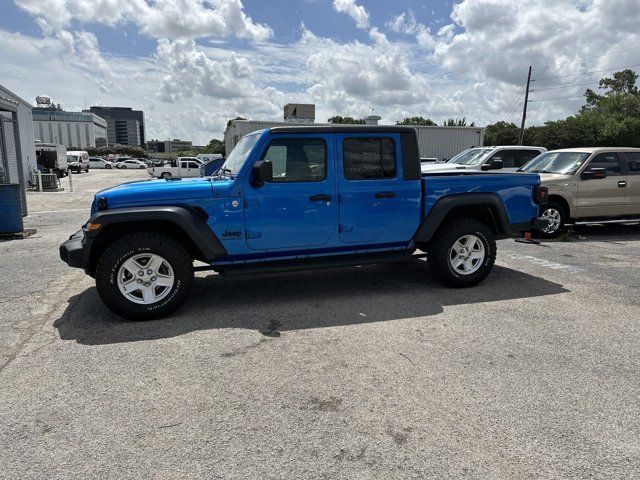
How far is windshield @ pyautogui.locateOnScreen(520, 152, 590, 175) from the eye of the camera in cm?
908

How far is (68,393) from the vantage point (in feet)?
10.2

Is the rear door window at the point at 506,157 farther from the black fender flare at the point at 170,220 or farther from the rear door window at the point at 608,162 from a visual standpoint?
the black fender flare at the point at 170,220

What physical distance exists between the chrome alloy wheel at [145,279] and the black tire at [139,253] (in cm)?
4

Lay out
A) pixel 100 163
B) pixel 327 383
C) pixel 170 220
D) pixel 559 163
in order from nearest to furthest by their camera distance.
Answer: pixel 327 383
pixel 170 220
pixel 559 163
pixel 100 163

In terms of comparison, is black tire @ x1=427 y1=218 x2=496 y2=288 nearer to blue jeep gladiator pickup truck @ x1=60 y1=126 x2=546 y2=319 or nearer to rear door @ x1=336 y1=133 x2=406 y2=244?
blue jeep gladiator pickup truck @ x1=60 y1=126 x2=546 y2=319

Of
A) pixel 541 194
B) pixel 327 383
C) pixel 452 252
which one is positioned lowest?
pixel 327 383

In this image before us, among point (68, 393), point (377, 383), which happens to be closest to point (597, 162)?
point (377, 383)

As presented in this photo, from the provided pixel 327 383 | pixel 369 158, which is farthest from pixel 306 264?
pixel 327 383

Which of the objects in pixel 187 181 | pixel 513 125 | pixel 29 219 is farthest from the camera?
pixel 513 125

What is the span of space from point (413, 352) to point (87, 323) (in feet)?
10.3

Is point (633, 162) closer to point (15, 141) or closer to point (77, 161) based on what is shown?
point (15, 141)

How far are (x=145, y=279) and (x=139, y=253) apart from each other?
0.93 ft

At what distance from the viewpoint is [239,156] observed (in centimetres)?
498

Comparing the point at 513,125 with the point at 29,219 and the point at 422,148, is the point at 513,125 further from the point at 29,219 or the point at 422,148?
the point at 29,219
